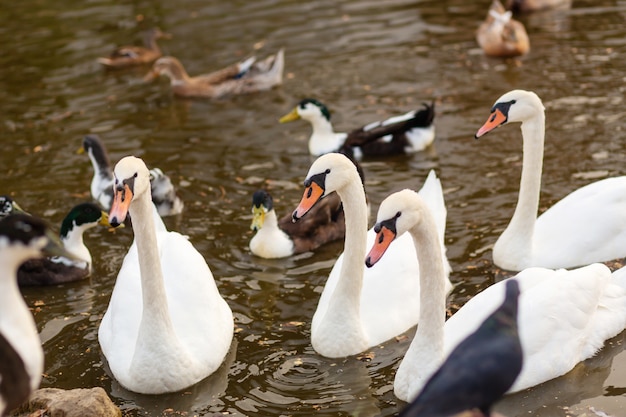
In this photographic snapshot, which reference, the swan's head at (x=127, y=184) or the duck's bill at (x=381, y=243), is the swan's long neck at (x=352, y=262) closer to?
the duck's bill at (x=381, y=243)

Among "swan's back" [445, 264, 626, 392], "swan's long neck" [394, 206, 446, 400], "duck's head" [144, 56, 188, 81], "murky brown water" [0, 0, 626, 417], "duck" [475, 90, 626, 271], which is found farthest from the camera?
"duck's head" [144, 56, 188, 81]

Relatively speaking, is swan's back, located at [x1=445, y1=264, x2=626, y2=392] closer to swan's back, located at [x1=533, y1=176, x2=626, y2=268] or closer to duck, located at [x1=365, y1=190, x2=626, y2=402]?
duck, located at [x1=365, y1=190, x2=626, y2=402]

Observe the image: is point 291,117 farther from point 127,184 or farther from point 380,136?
point 127,184

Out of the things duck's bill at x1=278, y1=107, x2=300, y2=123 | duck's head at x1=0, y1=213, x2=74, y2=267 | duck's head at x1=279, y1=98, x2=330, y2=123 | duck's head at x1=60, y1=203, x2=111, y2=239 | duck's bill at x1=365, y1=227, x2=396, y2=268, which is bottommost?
duck's bill at x1=278, y1=107, x2=300, y2=123

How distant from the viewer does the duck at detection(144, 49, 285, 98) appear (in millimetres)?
14094

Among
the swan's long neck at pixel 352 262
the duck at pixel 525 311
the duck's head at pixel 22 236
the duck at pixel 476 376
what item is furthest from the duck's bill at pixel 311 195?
the duck at pixel 476 376

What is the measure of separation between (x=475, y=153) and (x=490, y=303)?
4542mm

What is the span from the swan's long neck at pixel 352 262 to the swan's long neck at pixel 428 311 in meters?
0.83

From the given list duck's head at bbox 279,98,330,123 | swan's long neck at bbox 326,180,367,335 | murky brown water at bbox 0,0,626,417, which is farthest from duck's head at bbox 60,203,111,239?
duck's head at bbox 279,98,330,123

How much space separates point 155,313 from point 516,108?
133 inches

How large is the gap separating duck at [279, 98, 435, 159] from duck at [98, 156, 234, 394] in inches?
157

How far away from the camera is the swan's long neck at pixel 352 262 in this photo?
281 inches

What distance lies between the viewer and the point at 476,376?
13.7ft

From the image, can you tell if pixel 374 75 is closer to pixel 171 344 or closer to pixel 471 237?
pixel 471 237
